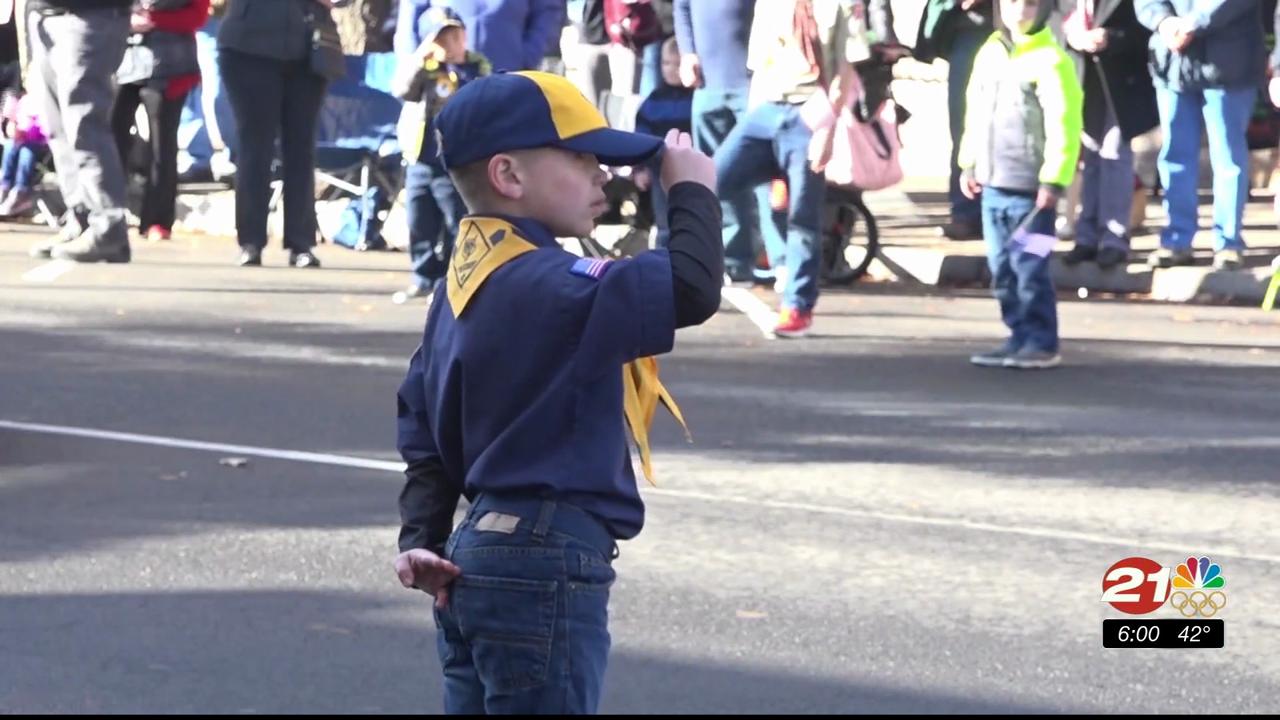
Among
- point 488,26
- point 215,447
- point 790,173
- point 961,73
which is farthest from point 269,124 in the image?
point 215,447

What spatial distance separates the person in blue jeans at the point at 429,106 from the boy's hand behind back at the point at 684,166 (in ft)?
29.9

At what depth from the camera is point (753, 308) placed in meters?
12.8

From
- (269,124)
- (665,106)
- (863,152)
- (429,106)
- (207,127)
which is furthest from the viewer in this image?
(207,127)

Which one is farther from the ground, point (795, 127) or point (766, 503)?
point (795, 127)

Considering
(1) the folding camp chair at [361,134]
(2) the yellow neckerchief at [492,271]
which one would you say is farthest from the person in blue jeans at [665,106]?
(2) the yellow neckerchief at [492,271]

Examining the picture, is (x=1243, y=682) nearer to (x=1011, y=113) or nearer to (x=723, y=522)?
(x=723, y=522)

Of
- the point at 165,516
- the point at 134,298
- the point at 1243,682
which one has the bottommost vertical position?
the point at 134,298

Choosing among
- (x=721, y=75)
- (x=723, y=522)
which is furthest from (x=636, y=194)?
(x=723, y=522)

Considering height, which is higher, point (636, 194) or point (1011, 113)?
point (1011, 113)

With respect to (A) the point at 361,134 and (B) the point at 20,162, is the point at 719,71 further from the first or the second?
(B) the point at 20,162

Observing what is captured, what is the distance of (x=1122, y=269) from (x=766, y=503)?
7.09 metres

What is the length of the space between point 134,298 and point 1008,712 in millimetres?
8796

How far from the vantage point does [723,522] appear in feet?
25.7

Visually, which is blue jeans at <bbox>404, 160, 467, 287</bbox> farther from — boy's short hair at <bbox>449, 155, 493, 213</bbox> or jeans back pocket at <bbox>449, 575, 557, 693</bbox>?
jeans back pocket at <bbox>449, 575, 557, 693</bbox>
